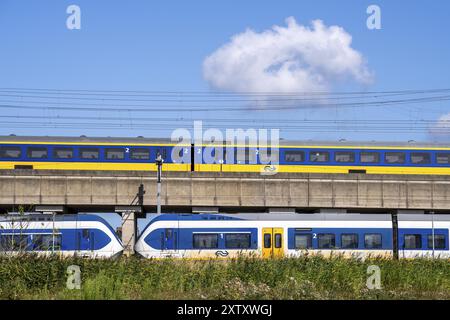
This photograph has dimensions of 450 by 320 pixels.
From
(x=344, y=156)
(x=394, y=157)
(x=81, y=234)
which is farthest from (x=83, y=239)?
(x=394, y=157)

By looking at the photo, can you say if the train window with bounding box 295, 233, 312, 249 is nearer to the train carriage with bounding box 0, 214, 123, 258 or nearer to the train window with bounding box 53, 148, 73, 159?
the train carriage with bounding box 0, 214, 123, 258

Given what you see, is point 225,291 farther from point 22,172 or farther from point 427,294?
point 22,172

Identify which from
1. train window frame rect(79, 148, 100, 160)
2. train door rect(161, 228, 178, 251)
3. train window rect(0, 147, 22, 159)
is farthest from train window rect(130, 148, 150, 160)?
train door rect(161, 228, 178, 251)

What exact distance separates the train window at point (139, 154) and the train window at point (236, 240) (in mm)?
13687

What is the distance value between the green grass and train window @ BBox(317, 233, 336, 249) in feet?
36.9

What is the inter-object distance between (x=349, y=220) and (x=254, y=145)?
13.0m

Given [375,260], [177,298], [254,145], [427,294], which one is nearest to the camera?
[177,298]

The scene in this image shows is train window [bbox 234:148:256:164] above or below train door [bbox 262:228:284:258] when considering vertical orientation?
above

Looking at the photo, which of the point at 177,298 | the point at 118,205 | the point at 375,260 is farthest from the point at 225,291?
the point at 118,205

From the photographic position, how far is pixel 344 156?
145 feet

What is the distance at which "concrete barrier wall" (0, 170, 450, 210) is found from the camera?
40.6 meters
